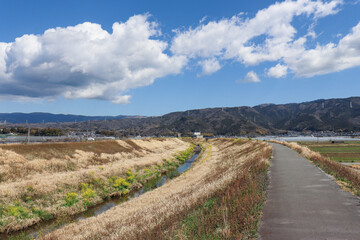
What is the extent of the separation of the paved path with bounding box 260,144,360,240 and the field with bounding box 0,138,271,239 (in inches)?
25.3

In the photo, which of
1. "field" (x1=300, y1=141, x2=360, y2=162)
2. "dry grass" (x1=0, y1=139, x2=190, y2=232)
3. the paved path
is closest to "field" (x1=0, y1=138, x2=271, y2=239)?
"dry grass" (x1=0, y1=139, x2=190, y2=232)

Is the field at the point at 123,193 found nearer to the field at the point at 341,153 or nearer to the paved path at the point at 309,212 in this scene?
the paved path at the point at 309,212

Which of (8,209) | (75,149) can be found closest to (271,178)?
(8,209)

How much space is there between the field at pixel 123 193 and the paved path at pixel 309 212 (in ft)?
2.11

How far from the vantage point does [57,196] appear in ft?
72.5

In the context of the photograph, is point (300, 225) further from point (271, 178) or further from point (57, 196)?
point (57, 196)

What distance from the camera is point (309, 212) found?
9.66m

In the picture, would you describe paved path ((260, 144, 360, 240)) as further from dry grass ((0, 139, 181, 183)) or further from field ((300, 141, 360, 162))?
field ((300, 141, 360, 162))

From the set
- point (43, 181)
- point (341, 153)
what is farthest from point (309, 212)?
point (341, 153)

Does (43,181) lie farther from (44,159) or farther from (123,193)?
(44,159)

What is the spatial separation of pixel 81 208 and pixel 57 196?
10.3ft

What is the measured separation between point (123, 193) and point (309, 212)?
21.1 meters

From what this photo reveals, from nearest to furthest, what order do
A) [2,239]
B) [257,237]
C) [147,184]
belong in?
[257,237]
[2,239]
[147,184]

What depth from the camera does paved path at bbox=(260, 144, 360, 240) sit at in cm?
762
